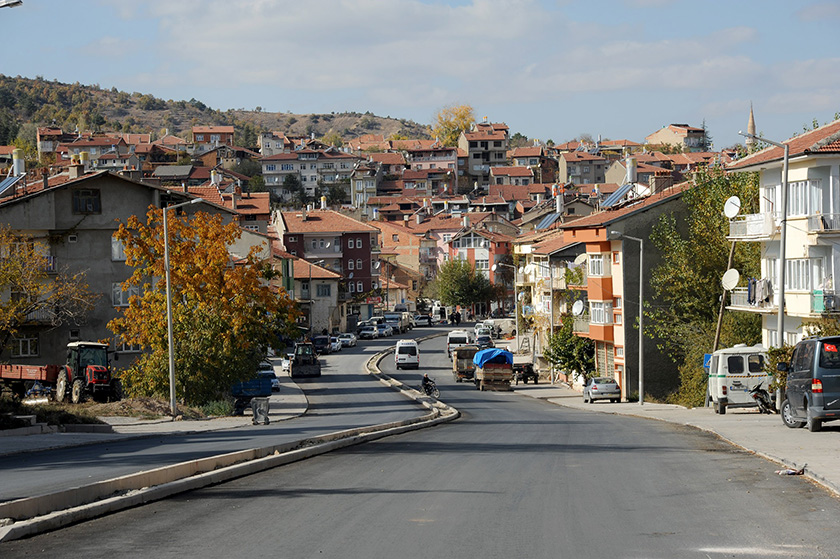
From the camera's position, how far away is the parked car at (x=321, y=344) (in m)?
91.1

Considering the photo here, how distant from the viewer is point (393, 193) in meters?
195

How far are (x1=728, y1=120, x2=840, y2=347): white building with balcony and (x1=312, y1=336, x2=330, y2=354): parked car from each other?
52.7 metres

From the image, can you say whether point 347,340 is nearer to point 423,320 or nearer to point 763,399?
point 423,320

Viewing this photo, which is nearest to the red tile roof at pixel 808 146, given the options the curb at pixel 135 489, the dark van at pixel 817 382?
the dark van at pixel 817 382

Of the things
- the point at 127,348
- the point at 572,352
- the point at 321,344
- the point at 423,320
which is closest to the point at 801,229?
the point at 572,352

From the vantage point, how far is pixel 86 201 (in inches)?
2114

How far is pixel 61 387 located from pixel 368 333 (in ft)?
222

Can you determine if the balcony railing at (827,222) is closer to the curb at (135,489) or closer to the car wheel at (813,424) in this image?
the car wheel at (813,424)

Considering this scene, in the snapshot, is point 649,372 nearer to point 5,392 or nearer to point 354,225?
point 5,392

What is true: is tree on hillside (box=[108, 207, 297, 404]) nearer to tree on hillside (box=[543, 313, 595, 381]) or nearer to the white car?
tree on hillside (box=[543, 313, 595, 381])

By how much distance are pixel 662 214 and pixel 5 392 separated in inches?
1374

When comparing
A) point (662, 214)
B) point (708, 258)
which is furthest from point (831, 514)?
point (662, 214)

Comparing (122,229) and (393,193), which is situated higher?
(393,193)

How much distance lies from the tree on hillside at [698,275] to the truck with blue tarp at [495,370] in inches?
425
